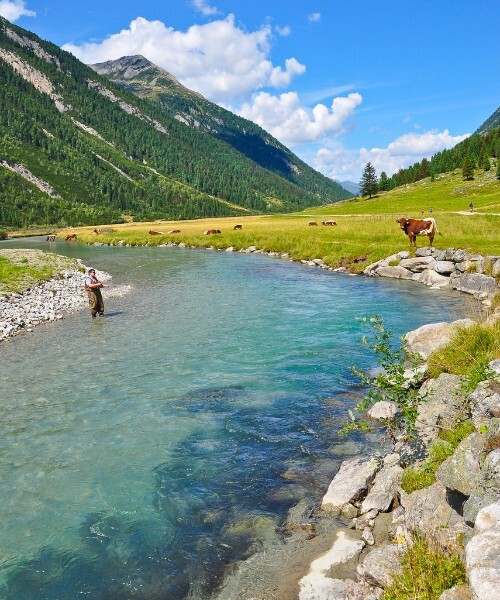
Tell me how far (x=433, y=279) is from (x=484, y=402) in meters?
26.1

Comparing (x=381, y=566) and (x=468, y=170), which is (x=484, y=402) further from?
(x=468, y=170)

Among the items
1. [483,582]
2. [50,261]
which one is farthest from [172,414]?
[50,261]

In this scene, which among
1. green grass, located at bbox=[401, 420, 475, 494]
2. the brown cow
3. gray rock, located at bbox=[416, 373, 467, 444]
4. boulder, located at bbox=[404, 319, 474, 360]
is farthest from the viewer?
the brown cow

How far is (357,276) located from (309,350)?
69.9ft

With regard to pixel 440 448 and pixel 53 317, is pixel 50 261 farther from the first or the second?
pixel 440 448

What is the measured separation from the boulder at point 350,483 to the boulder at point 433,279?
2499 cm

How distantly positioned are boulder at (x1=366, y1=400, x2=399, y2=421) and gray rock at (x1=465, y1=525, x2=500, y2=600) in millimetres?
6990

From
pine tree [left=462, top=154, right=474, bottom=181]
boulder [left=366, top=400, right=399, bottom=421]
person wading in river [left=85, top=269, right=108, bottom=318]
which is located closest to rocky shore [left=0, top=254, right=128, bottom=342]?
person wading in river [left=85, top=269, right=108, bottom=318]

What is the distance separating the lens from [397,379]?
948 centimetres

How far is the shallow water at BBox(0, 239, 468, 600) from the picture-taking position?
743 centimetres

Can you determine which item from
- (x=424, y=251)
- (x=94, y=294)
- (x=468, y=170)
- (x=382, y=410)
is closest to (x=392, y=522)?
(x=382, y=410)

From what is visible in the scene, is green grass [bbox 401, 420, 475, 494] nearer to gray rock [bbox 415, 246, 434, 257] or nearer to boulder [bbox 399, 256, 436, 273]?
boulder [bbox 399, 256, 436, 273]

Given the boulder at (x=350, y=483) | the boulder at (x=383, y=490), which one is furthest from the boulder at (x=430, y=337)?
the boulder at (x=383, y=490)

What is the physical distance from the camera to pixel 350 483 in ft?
28.3
